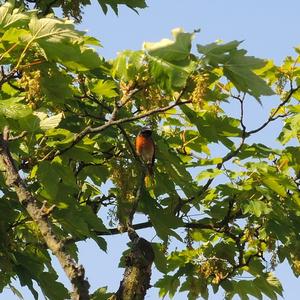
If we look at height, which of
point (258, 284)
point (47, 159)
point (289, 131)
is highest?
point (289, 131)

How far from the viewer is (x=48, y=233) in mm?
4820

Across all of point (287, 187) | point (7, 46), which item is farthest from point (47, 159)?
point (287, 187)

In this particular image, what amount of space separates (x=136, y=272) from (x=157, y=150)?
218 cm

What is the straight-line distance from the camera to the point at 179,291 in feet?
31.5

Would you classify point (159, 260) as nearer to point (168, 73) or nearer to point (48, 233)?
point (168, 73)

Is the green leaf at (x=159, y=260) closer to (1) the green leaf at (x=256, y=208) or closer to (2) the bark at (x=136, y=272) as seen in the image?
(1) the green leaf at (x=256, y=208)

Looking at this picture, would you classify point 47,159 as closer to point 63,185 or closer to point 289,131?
point 63,185

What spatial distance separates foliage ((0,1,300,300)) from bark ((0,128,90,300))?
0.12 metres

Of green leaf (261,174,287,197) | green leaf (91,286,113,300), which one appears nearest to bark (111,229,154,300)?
green leaf (261,174,287,197)

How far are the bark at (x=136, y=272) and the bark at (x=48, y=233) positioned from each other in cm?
88

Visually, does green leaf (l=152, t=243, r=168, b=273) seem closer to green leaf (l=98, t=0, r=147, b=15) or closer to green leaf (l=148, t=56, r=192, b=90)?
green leaf (l=98, t=0, r=147, b=15)

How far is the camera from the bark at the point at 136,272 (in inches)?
215

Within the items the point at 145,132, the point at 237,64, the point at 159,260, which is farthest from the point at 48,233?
the point at 159,260

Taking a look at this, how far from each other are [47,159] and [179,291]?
379cm
